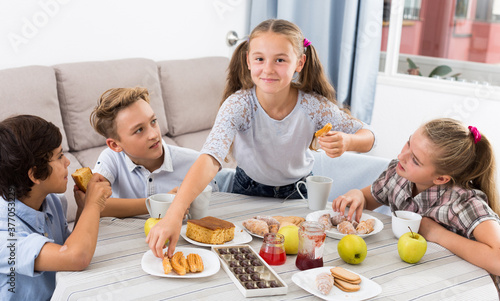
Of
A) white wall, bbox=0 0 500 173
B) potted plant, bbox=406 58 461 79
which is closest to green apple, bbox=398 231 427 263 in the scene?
white wall, bbox=0 0 500 173

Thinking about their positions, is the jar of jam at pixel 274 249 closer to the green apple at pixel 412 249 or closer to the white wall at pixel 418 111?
the green apple at pixel 412 249

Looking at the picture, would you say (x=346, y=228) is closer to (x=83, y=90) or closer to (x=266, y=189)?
(x=266, y=189)

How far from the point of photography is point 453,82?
3451 mm

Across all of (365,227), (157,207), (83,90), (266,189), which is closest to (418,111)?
(266,189)

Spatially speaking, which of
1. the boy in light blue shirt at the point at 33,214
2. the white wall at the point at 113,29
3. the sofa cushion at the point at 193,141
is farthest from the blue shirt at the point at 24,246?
the sofa cushion at the point at 193,141

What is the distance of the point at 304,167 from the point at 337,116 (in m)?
0.25

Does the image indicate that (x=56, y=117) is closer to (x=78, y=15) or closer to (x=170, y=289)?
(x=78, y=15)

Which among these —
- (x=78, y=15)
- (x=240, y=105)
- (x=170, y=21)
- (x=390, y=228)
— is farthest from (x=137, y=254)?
(x=170, y=21)

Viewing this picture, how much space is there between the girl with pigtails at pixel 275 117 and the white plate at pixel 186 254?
240 mm

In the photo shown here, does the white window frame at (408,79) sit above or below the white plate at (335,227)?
above

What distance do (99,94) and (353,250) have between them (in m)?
1.90

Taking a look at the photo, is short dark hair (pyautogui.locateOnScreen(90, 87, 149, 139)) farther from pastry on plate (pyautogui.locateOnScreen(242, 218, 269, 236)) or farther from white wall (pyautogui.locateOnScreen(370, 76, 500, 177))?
white wall (pyautogui.locateOnScreen(370, 76, 500, 177))

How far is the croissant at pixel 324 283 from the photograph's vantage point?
113 cm

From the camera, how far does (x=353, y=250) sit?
4.16 ft
